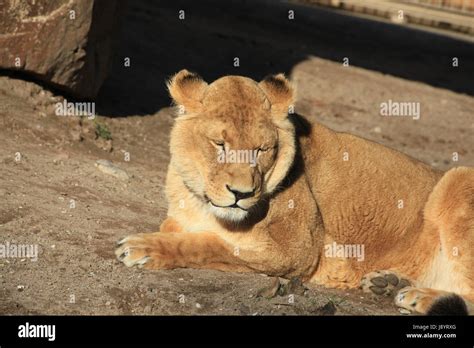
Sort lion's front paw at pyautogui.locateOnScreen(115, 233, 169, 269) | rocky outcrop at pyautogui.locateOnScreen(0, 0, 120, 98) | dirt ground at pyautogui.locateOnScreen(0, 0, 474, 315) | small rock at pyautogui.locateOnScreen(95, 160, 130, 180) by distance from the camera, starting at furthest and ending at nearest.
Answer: rocky outcrop at pyautogui.locateOnScreen(0, 0, 120, 98) → small rock at pyautogui.locateOnScreen(95, 160, 130, 180) → lion's front paw at pyautogui.locateOnScreen(115, 233, 169, 269) → dirt ground at pyautogui.locateOnScreen(0, 0, 474, 315)

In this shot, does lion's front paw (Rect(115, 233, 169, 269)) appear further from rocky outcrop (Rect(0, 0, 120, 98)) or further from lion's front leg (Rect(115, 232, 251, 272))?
rocky outcrop (Rect(0, 0, 120, 98))

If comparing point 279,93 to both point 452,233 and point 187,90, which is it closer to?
point 187,90

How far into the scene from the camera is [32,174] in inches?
362

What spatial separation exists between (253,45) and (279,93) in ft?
30.1

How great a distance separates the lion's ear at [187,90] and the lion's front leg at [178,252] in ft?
3.19

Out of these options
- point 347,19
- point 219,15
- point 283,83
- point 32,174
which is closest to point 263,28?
point 219,15

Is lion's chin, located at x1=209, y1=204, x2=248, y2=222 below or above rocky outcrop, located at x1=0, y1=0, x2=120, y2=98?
below

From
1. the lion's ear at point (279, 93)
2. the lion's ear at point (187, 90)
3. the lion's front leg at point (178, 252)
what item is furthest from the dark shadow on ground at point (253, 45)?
the lion's front leg at point (178, 252)

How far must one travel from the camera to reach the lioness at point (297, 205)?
697cm

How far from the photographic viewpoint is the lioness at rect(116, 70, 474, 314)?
22.9 ft

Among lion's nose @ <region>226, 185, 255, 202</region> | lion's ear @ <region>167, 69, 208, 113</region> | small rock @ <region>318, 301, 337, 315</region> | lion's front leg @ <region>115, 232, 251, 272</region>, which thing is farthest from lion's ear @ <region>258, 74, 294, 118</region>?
small rock @ <region>318, 301, 337, 315</region>

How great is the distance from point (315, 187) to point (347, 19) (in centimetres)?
1160

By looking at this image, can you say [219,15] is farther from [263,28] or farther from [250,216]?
[250,216]

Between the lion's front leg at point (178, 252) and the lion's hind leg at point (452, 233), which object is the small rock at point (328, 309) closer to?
the lion's front leg at point (178, 252)
